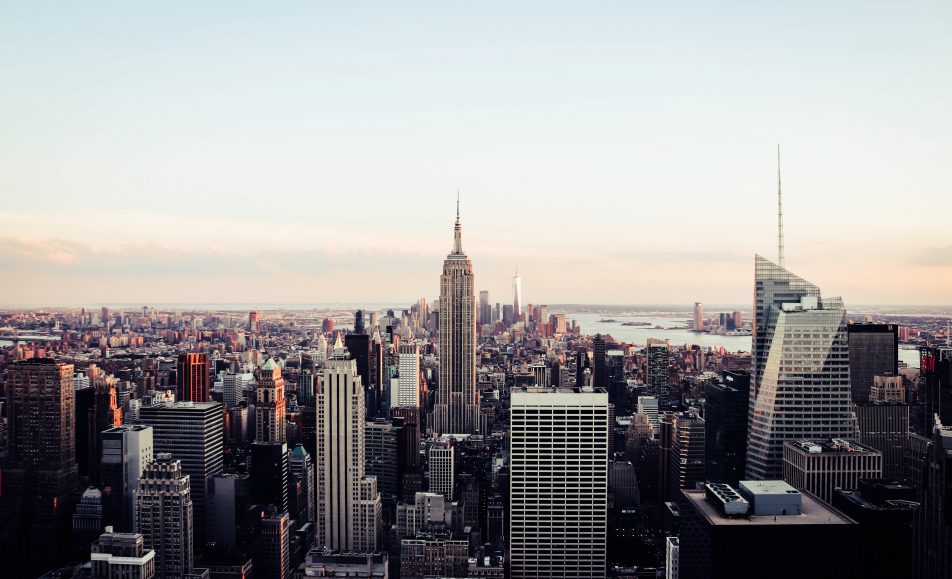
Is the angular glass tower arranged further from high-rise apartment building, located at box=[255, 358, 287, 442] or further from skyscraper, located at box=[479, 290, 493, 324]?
skyscraper, located at box=[479, 290, 493, 324]

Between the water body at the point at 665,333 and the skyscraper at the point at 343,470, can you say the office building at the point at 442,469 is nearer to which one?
the skyscraper at the point at 343,470

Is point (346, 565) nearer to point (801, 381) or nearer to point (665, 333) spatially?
point (801, 381)

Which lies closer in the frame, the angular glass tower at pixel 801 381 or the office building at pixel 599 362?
the angular glass tower at pixel 801 381

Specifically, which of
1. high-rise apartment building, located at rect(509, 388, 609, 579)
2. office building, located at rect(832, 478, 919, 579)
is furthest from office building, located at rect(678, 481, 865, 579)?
high-rise apartment building, located at rect(509, 388, 609, 579)

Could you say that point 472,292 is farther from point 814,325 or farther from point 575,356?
point 814,325

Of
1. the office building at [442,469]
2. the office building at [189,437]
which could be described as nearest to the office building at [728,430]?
the office building at [442,469]

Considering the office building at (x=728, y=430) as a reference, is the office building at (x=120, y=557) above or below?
below

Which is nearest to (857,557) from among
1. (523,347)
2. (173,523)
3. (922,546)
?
(922,546)
